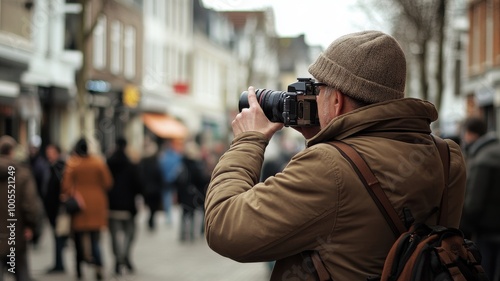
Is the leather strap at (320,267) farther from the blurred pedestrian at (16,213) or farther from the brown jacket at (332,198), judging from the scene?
the blurred pedestrian at (16,213)

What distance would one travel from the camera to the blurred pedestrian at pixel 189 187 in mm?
16047

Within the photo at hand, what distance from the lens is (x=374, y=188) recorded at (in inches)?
Result: 95.4

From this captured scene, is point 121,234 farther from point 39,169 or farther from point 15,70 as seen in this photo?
point 15,70

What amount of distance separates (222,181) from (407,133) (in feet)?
1.83

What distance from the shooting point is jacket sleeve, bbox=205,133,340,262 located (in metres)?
2.40

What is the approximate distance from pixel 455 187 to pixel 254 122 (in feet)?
2.21

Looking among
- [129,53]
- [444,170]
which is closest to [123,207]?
[444,170]

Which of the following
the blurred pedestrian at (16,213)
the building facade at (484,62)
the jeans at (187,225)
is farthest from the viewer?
the building facade at (484,62)

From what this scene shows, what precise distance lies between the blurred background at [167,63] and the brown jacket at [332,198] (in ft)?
10.3

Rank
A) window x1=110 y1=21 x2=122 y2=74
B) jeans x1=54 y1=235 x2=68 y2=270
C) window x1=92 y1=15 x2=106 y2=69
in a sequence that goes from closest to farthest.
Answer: jeans x1=54 y1=235 x2=68 y2=270
window x1=92 y1=15 x2=106 y2=69
window x1=110 y1=21 x2=122 y2=74

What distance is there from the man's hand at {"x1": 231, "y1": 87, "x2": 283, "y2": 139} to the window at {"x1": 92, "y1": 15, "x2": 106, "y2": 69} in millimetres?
30039

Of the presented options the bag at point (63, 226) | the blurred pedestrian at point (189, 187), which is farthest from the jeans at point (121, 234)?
the blurred pedestrian at point (189, 187)

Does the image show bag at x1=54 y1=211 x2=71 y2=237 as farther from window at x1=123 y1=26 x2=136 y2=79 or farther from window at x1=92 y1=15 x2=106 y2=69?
window at x1=123 y1=26 x2=136 y2=79

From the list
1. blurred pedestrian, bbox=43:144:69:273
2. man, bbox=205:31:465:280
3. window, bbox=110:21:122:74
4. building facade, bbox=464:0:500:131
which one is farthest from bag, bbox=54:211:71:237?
window, bbox=110:21:122:74
